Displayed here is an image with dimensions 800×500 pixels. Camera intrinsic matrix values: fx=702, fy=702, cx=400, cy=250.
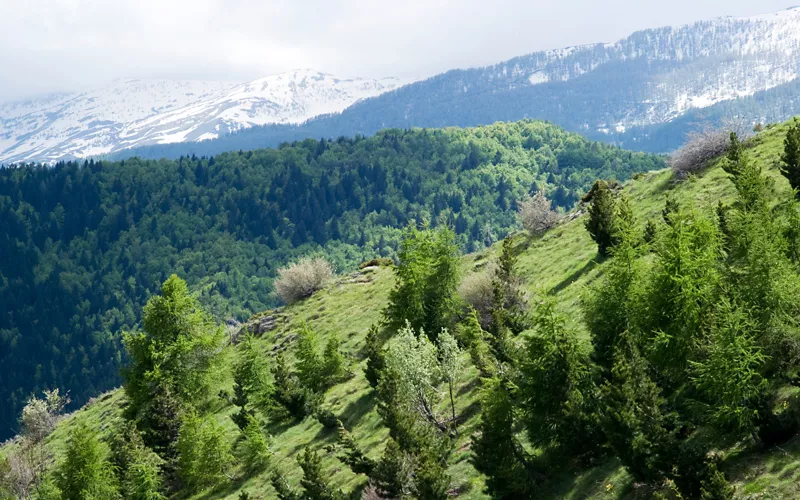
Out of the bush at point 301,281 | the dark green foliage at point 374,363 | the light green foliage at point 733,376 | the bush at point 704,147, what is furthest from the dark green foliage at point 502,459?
the bush at point 301,281

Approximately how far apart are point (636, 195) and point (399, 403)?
38.4 m

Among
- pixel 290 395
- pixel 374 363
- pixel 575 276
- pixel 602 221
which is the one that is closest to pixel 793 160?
pixel 602 221

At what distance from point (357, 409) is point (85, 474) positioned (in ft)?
63.6

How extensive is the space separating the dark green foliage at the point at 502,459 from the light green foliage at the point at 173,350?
114 ft

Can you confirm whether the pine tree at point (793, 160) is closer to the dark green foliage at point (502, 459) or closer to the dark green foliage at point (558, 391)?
the dark green foliage at point (558, 391)

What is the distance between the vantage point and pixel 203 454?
4884 centimetres

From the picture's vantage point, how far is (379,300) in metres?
76.5

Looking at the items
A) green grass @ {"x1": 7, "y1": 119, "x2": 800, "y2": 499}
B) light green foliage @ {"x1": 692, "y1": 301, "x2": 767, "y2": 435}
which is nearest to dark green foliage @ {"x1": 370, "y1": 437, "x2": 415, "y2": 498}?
green grass @ {"x1": 7, "y1": 119, "x2": 800, "y2": 499}

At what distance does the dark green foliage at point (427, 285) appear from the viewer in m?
53.6

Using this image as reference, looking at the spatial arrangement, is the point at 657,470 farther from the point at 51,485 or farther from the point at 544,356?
the point at 51,485

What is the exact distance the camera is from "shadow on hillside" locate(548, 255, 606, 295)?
51688mm

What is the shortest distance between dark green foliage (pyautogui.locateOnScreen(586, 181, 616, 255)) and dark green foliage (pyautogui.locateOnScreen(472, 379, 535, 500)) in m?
25.6

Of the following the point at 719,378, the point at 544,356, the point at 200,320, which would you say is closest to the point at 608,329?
the point at 544,356

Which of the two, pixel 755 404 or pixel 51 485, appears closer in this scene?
pixel 755 404
